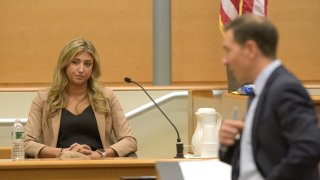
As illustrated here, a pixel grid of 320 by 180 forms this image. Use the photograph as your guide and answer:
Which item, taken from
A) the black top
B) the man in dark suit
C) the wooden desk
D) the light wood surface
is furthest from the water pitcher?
the man in dark suit

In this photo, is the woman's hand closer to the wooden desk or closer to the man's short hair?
the wooden desk

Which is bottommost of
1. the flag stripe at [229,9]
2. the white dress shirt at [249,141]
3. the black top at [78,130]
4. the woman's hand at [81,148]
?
the woman's hand at [81,148]

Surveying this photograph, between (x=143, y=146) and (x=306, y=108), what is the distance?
4.50 m

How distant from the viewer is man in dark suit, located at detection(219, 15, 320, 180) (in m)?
1.74

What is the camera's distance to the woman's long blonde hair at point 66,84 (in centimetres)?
432

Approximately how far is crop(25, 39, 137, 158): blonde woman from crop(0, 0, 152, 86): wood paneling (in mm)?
2334

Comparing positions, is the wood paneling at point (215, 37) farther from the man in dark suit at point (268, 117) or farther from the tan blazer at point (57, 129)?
the man in dark suit at point (268, 117)

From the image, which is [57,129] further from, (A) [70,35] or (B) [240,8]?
(A) [70,35]

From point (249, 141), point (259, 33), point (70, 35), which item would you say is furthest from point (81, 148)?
point (70, 35)

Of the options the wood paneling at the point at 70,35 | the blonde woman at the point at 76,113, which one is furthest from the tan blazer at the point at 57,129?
the wood paneling at the point at 70,35

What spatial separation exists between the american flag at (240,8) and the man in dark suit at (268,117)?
2.92m

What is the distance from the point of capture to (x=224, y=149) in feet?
6.56

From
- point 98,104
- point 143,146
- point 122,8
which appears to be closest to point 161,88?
point 143,146

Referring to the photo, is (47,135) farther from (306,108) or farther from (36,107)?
(306,108)
